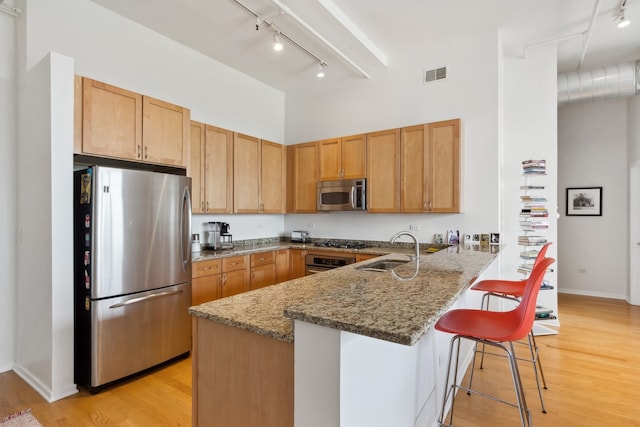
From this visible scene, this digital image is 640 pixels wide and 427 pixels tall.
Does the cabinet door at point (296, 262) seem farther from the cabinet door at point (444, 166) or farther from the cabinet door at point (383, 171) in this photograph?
the cabinet door at point (444, 166)

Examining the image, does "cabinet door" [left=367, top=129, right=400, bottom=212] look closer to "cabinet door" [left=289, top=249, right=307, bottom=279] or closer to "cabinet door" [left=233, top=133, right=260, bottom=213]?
"cabinet door" [left=289, top=249, right=307, bottom=279]

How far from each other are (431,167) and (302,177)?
1905 millimetres

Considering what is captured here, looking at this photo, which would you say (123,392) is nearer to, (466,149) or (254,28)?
(254,28)

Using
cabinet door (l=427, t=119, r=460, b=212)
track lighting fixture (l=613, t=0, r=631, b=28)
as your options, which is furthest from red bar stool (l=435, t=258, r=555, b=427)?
track lighting fixture (l=613, t=0, r=631, b=28)

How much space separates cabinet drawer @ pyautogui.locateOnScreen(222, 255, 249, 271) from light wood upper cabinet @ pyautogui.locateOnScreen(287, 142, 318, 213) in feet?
4.35

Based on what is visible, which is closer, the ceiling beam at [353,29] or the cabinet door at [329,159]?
the ceiling beam at [353,29]

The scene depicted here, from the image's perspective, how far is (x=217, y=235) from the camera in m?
4.09

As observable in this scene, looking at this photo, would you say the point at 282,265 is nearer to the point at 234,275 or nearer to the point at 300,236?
the point at 300,236

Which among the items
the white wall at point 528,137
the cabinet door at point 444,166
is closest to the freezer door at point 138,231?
the cabinet door at point 444,166

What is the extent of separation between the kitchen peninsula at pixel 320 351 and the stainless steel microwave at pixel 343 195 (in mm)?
2462

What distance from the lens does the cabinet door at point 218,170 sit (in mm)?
3828

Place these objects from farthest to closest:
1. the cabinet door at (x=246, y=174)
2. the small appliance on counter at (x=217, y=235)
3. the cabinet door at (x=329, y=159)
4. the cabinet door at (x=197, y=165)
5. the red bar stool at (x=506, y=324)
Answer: the cabinet door at (x=329, y=159)
the cabinet door at (x=246, y=174)
the small appliance on counter at (x=217, y=235)
the cabinet door at (x=197, y=165)
the red bar stool at (x=506, y=324)

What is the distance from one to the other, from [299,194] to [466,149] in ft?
7.73

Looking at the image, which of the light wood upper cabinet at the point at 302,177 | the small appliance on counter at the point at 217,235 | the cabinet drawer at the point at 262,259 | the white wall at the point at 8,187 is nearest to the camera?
the white wall at the point at 8,187
